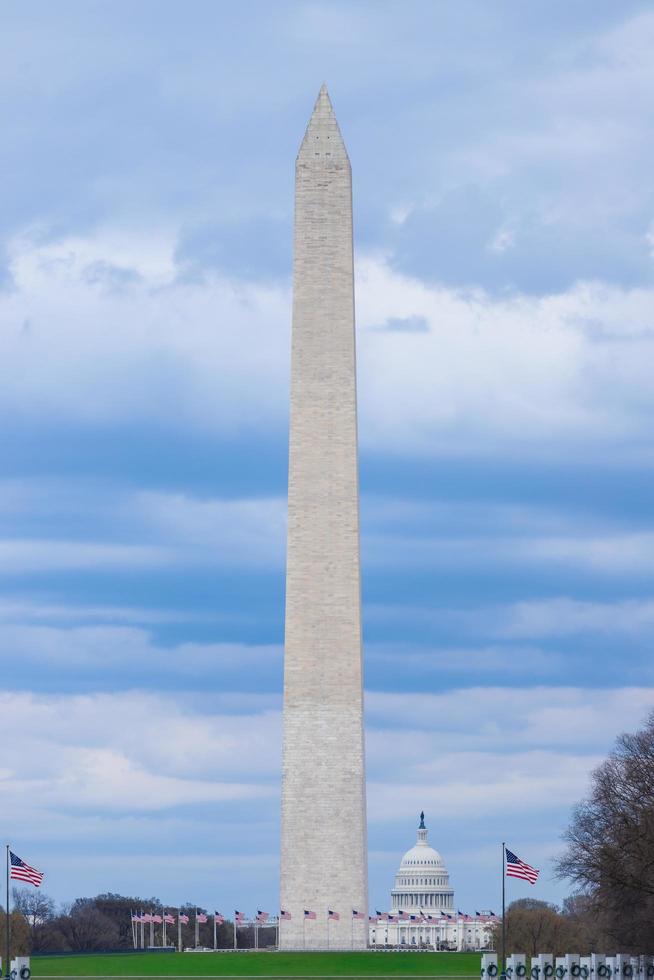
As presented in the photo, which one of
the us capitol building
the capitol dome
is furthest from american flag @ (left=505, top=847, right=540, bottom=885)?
the capitol dome

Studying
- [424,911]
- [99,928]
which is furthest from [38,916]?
[424,911]

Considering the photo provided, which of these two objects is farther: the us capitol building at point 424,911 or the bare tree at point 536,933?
the us capitol building at point 424,911

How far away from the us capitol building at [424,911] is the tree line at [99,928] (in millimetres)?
24245

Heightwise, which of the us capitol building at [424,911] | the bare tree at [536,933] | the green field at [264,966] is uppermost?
the us capitol building at [424,911]

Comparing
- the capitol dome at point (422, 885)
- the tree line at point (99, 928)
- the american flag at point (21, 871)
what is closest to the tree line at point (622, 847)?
the american flag at point (21, 871)

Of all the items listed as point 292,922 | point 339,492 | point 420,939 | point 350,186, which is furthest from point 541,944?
point 420,939

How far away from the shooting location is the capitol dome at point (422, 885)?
176m

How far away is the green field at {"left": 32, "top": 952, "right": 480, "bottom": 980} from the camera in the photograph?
66188 mm

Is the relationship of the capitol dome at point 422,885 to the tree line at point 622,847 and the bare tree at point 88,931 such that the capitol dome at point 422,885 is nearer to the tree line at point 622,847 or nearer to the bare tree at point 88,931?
the bare tree at point 88,931

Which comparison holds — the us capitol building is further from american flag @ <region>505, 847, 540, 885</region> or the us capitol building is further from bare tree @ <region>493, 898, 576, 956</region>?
american flag @ <region>505, 847, 540, 885</region>

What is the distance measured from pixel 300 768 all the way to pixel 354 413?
1249 centimetres

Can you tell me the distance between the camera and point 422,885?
178 meters

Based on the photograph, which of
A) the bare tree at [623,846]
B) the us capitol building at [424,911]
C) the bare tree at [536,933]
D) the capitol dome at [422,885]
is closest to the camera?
the bare tree at [623,846]

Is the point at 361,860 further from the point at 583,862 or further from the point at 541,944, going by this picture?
the point at 541,944
